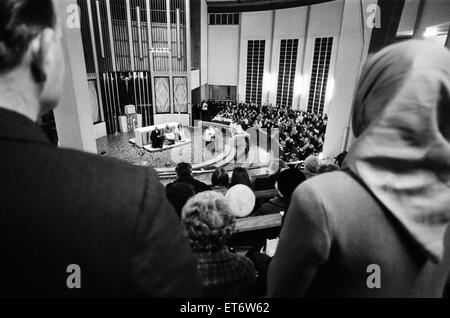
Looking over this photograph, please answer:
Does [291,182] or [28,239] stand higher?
[28,239]

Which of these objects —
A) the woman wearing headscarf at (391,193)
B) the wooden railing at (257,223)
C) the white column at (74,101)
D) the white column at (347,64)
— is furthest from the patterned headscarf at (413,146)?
the white column at (347,64)

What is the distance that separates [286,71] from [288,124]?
7605 millimetres

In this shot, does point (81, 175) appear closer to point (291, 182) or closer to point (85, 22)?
point (291, 182)

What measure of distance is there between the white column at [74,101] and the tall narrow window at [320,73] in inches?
657

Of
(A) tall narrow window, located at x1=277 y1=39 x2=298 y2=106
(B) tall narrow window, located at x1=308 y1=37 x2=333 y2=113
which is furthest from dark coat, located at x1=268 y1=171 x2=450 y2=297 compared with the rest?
(A) tall narrow window, located at x1=277 y1=39 x2=298 y2=106

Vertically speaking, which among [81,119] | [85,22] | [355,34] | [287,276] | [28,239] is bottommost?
[81,119]

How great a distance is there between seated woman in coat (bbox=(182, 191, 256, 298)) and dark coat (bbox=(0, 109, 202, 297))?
0.99 meters

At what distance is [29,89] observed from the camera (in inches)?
24.4

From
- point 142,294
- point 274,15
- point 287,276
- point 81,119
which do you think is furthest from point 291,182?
point 274,15

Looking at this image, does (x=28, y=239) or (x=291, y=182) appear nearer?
(x=28, y=239)

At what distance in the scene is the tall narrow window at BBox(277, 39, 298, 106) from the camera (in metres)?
19.5

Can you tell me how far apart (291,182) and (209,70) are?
20311 mm

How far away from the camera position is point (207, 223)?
1566mm

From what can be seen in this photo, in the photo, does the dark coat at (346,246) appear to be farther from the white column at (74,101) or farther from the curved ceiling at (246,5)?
the curved ceiling at (246,5)
